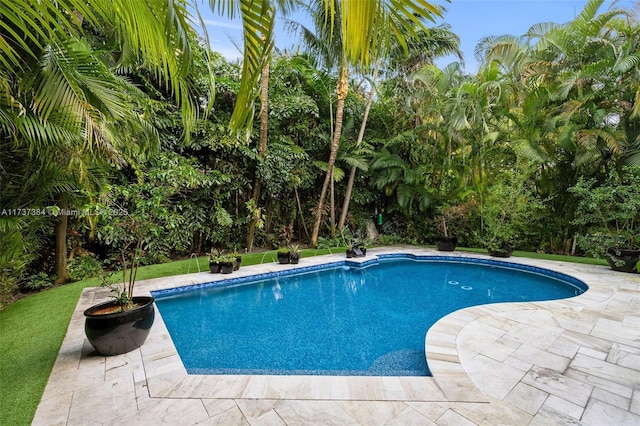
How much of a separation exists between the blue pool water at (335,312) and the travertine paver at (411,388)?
1.44ft

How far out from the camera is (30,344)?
11.6 ft

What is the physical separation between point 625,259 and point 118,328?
9.44 meters

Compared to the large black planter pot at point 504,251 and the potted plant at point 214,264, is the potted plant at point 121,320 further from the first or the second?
the large black planter pot at point 504,251

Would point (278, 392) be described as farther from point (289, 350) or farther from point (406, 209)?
point (406, 209)

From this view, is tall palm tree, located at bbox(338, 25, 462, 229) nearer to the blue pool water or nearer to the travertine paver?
the blue pool water

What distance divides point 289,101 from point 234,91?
1.68 m

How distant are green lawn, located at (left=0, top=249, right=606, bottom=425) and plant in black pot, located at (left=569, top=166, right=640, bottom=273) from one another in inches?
369

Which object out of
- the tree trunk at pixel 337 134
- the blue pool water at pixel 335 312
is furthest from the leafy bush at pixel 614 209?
the tree trunk at pixel 337 134

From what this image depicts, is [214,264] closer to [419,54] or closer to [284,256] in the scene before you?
[284,256]

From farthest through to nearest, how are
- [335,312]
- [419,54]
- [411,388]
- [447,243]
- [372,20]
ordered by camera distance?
1. [419,54]
2. [447,243]
3. [335,312]
4. [411,388]
5. [372,20]

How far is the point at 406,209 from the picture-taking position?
11.2 meters

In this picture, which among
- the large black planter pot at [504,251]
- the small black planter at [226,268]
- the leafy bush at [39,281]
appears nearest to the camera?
the leafy bush at [39,281]

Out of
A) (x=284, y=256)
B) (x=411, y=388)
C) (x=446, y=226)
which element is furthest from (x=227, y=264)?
(x=446, y=226)

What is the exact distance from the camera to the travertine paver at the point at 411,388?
2318 mm
